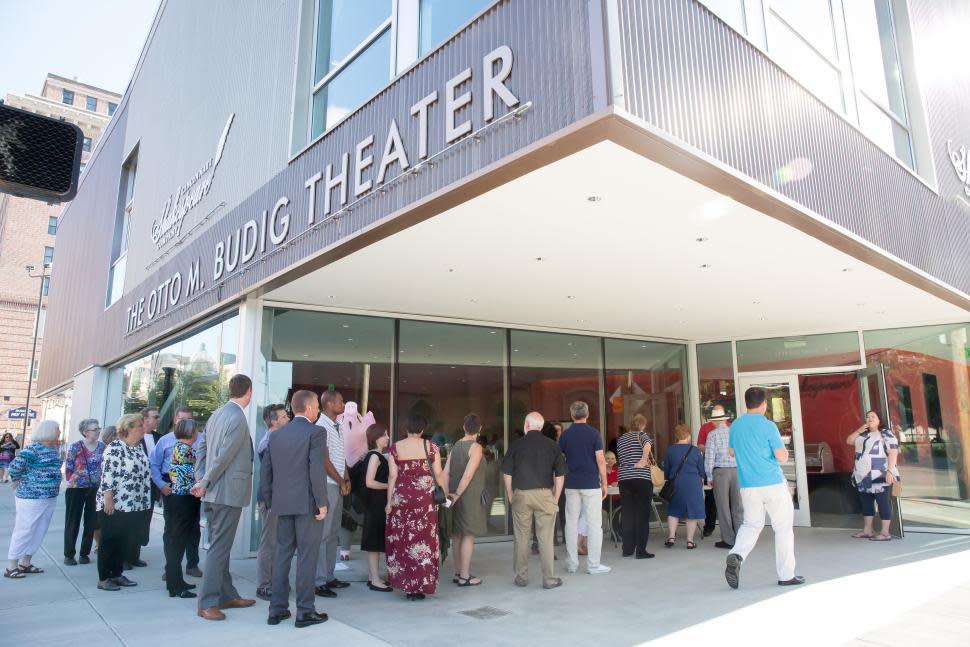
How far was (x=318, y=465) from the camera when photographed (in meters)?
4.74

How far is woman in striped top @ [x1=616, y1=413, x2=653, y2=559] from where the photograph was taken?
7.52 metres

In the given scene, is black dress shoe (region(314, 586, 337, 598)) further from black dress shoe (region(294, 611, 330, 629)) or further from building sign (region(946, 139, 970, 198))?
building sign (region(946, 139, 970, 198))

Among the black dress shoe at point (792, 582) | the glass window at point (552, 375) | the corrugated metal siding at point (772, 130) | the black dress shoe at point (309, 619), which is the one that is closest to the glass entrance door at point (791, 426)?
the glass window at point (552, 375)

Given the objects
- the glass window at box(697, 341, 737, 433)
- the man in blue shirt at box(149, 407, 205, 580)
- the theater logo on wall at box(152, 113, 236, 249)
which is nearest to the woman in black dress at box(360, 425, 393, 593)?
the man in blue shirt at box(149, 407, 205, 580)

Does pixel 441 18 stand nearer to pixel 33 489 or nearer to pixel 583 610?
pixel 583 610

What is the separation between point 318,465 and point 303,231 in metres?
2.81

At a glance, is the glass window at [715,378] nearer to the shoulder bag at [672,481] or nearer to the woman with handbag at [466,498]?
the shoulder bag at [672,481]

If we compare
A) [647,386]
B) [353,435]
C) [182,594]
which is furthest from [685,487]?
[182,594]

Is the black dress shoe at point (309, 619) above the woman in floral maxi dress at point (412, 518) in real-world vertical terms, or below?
below

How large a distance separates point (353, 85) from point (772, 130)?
426 centimetres

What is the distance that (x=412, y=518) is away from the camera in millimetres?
5453

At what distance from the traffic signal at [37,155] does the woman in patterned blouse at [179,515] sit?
147 inches

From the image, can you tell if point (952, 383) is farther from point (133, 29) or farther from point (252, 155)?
point (133, 29)

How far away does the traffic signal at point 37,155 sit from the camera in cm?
226
